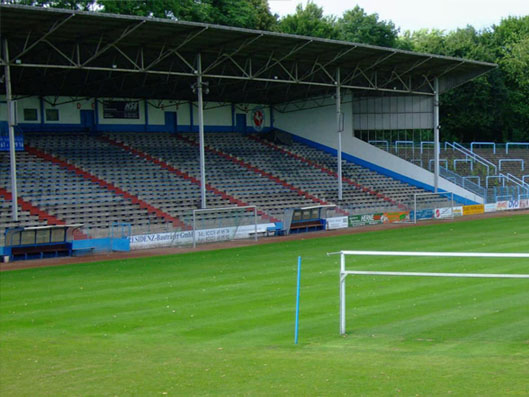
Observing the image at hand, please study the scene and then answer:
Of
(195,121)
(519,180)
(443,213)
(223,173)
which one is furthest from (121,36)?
(519,180)

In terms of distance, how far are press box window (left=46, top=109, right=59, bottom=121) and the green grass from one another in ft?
66.5

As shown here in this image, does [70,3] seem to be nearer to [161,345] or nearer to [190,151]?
[190,151]

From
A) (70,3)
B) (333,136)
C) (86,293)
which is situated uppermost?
(70,3)

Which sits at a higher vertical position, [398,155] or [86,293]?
[398,155]

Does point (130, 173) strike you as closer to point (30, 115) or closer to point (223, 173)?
point (223, 173)

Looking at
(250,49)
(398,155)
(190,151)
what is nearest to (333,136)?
(398,155)

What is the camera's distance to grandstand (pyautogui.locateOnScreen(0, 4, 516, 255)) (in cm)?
3278

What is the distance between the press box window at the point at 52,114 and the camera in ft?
141

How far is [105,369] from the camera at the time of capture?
10.7m

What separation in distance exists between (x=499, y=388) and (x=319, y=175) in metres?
39.4

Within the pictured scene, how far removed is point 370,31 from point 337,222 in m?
38.5

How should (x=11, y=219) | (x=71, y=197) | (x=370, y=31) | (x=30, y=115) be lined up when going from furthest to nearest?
(x=370, y=31), (x=30, y=115), (x=71, y=197), (x=11, y=219)

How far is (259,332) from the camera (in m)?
13.5

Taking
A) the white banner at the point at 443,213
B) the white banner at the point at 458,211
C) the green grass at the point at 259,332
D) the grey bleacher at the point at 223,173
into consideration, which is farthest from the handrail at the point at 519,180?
the green grass at the point at 259,332
